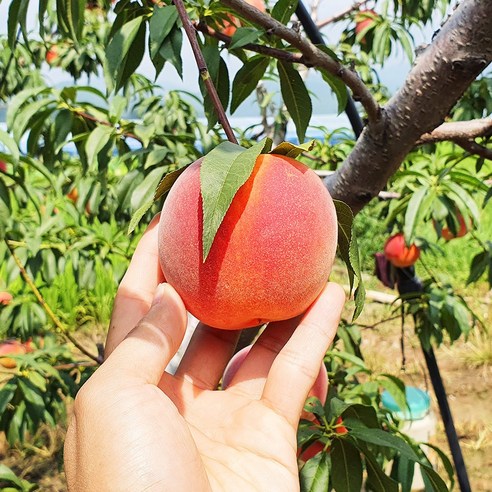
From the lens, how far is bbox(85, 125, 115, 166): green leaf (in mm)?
906

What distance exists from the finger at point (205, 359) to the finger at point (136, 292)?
0.09 m

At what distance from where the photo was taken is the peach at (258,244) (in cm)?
53

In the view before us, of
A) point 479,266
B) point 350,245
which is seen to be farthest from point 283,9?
point 479,266

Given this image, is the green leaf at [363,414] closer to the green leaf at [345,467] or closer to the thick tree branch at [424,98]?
the green leaf at [345,467]

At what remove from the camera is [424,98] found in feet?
2.22

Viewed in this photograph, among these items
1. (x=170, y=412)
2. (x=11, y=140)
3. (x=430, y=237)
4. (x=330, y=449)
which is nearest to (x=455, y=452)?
(x=330, y=449)

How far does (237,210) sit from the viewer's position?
1.74 feet

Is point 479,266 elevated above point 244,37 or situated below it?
below

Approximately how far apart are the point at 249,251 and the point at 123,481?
23cm

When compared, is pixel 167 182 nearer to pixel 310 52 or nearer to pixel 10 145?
pixel 310 52

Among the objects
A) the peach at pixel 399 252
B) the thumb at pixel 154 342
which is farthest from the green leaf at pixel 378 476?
the peach at pixel 399 252

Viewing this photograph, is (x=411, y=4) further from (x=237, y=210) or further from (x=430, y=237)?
(x=430, y=237)

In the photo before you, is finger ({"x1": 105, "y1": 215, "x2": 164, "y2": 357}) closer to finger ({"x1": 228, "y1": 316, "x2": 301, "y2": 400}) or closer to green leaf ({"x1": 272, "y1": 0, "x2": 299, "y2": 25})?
finger ({"x1": 228, "y1": 316, "x2": 301, "y2": 400})

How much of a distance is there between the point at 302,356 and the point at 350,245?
14cm
